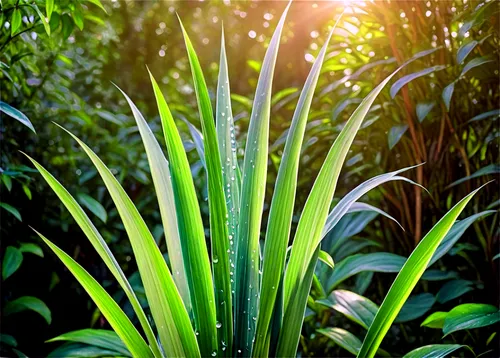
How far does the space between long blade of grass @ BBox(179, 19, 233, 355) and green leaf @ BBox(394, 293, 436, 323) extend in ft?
1.74

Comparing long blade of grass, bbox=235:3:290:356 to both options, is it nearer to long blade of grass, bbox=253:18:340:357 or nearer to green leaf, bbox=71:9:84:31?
long blade of grass, bbox=253:18:340:357

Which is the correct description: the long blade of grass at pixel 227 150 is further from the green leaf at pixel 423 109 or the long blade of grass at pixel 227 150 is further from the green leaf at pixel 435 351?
the green leaf at pixel 423 109

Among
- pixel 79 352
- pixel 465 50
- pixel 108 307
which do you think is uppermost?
pixel 465 50

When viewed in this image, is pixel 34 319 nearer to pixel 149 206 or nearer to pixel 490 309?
pixel 149 206

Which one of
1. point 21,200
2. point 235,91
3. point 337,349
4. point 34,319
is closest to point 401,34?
point 337,349

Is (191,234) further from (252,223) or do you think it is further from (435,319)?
(435,319)

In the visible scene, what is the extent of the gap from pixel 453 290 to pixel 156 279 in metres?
0.71

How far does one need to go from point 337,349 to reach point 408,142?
606 mm

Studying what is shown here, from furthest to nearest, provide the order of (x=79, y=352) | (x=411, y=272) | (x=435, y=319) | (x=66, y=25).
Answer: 1. (x=66, y=25)
2. (x=79, y=352)
3. (x=435, y=319)
4. (x=411, y=272)

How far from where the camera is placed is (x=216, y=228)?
2.81 feet

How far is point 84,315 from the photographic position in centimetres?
178

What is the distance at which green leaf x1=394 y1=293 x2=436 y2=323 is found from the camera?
1.24 m

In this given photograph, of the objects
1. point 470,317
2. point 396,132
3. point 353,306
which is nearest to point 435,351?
point 470,317

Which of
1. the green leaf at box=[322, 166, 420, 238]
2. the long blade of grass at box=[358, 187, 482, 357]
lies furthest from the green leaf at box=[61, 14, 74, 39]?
the long blade of grass at box=[358, 187, 482, 357]
